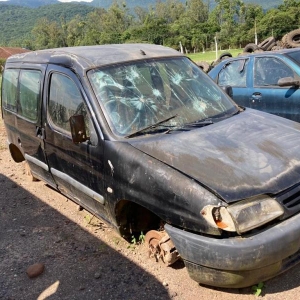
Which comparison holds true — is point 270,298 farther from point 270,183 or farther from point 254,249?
point 270,183

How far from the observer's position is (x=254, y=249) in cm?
243

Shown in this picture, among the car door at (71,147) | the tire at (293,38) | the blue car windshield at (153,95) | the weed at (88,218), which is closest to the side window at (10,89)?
the car door at (71,147)

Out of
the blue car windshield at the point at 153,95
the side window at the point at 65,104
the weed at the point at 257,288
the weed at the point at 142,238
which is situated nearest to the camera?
the weed at the point at 257,288

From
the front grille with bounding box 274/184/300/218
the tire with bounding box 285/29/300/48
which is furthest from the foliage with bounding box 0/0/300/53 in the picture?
the front grille with bounding box 274/184/300/218

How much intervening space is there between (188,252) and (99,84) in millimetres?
1761

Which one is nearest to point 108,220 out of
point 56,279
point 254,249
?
point 56,279

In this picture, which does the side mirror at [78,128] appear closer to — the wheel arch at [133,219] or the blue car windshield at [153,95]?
the blue car windshield at [153,95]

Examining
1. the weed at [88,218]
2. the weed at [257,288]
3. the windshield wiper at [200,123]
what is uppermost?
the windshield wiper at [200,123]

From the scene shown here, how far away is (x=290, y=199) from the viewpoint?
8.63ft

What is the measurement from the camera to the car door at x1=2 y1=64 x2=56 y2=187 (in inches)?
168

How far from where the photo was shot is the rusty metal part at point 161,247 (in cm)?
305

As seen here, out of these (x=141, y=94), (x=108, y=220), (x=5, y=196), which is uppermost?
(x=141, y=94)

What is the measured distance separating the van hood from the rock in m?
1.49

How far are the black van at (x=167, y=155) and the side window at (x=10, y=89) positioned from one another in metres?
0.12
